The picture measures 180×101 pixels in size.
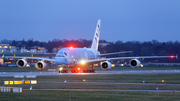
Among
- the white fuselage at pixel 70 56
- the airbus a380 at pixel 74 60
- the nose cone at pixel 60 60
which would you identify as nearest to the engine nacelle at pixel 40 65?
the airbus a380 at pixel 74 60

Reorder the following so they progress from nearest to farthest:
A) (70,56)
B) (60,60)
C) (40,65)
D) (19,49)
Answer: (60,60) < (70,56) < (40,65) < (19,49)

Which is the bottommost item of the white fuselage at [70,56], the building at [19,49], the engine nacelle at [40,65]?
the engine nacelle at [40,65]

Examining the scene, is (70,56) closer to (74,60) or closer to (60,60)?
(74,60)

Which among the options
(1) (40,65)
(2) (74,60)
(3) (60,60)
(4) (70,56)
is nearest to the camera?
(3) (60,60)

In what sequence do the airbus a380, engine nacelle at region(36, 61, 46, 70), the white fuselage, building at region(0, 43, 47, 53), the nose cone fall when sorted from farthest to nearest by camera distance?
1. building at region(0, 43, 47, 53)
2. engine nacelle at region(36, 61, 46, 70)
3. the airbus a380
4. the white fuselage
5. the nose cone

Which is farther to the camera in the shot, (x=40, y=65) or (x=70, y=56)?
(x=40, y=65)

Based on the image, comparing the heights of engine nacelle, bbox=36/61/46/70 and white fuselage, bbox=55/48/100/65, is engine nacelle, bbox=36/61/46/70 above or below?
below

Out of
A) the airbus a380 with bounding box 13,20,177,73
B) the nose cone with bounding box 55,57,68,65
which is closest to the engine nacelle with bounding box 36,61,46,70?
the airbus a380 with bounding box 13,20,177,73

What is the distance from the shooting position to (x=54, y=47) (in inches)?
4948

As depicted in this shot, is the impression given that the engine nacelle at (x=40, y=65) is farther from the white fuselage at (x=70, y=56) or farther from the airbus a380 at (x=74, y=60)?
the white fuselage at (x=70, y=56)

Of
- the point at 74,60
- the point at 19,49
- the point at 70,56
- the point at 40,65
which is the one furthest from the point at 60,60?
the point at 19,49

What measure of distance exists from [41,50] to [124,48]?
4087cm

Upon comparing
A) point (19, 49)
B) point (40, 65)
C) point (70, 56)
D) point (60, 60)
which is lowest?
point (40, 65)

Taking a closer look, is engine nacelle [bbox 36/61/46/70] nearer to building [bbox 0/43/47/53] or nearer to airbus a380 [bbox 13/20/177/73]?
airbus a380 [bbox 13/20/177/73]
